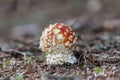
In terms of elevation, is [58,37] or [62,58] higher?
[58,37]

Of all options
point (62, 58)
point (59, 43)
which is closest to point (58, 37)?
point (59, 43)

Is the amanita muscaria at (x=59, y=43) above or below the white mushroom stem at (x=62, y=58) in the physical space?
above

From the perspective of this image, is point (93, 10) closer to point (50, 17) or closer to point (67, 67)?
point (50, 17)

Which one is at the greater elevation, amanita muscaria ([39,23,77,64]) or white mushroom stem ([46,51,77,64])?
amanita muscaria ([39,23,77,64])

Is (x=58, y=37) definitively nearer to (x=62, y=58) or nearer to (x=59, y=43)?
(x=59, y=43)

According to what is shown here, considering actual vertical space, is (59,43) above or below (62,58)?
above

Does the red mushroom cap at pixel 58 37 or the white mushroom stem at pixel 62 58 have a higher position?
the red mushroom cap at pixel 58 37

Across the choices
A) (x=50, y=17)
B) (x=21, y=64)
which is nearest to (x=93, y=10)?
(x=50, y=17)

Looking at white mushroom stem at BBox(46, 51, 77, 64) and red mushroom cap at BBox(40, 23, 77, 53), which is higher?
red mushroom cap at BBox(40, 23, 77, 53)
